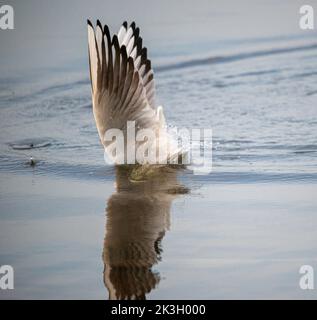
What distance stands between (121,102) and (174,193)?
0.87 m

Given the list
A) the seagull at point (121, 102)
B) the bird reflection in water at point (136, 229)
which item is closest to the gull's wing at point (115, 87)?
the seagull at point (121, 102)

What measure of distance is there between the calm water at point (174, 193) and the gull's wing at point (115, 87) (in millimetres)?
415

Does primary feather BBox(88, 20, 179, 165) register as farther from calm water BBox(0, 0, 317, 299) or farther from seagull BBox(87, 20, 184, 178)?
calm water BBox(0, 0, 317, 299)

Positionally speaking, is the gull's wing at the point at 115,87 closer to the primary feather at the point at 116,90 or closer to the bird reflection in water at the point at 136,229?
the primary feather at the point at 116,90

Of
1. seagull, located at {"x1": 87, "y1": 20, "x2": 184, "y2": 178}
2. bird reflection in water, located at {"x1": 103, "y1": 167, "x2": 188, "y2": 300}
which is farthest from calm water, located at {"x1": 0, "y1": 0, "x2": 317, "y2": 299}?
seagull, located at {"x1": 87, "y1": 20, "x2": 184, "y2": 178}

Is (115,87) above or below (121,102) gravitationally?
above

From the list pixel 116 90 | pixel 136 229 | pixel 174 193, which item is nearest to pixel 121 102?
pixel 116 90

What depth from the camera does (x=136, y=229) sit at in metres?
4.82

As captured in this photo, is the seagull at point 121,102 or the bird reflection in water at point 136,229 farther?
the seagull at point 121,102

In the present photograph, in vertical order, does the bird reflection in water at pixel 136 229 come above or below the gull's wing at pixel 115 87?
below

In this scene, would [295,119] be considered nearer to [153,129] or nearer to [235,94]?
[235,94]

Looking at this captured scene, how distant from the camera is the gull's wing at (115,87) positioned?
607cm

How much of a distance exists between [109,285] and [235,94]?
4.78 meters

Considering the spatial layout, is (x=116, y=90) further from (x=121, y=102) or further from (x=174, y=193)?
(x=174, y=193)
